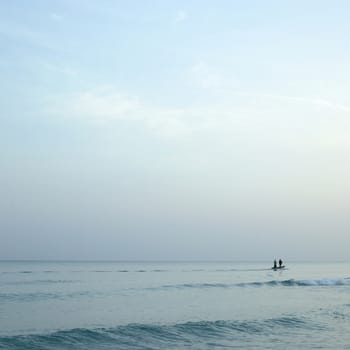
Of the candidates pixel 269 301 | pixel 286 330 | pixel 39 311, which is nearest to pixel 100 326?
pixel 39 311

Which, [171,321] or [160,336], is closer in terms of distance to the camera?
[160,336]

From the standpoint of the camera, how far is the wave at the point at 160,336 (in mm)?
18609

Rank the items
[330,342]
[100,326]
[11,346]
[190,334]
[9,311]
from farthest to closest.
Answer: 1. [9,311]
2. [100,326]
3. [190,334]
4. [330,342]
5. [11,346]

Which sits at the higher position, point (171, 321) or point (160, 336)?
point (171, 321)

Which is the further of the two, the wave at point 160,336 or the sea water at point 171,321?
the sea water at point 171,321

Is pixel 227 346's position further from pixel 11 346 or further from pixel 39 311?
pixel 39 311

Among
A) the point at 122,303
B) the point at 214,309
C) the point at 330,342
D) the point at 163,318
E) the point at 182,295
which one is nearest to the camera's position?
the point at 330,342

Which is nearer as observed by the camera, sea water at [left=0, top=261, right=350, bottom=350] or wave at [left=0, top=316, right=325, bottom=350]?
wave at [left=0, top=316, right=325, bottom=350]

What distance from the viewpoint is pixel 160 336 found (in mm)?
20422

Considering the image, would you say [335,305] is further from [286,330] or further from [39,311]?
[39,311]

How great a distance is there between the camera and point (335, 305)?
104 ft

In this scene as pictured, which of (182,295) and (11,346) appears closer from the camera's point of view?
(11,346)

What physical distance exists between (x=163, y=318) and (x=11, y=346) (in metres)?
8.62

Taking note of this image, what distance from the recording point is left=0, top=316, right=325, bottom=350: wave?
18.6m
